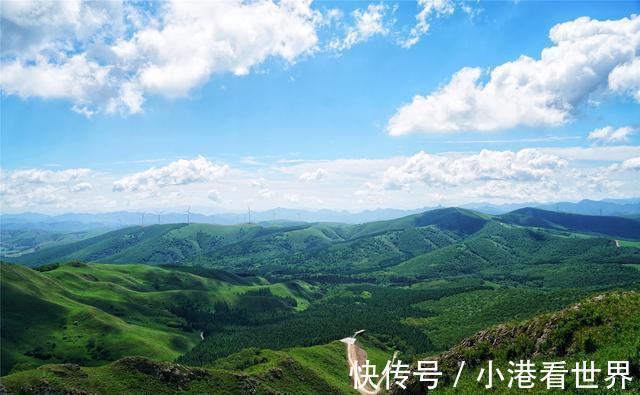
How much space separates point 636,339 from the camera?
51.7 metres

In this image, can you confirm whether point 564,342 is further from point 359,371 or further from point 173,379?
point 359,371

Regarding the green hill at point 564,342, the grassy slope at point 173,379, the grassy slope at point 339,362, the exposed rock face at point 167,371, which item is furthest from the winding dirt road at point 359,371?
the green hill at point 564,342

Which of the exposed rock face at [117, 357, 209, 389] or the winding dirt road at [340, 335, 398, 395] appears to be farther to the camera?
the winding dirt road at [340, 335, 398, 395]

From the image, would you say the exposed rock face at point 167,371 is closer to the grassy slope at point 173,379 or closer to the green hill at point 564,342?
the grassy slope at point 173,379

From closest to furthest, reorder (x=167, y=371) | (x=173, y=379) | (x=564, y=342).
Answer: (x=564, y=342)
(x=173, y=379)
(x=167, y=371)

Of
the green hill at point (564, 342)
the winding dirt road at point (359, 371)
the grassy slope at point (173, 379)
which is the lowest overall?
the winding dirt road at point (359, 371)

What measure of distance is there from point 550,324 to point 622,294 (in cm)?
1411

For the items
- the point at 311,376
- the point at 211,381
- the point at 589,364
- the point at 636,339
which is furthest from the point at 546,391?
the point at 311,376

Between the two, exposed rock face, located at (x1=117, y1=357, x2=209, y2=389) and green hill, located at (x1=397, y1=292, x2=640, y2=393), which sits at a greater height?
green hill, located at (x1=397, y1=292, x2=640, y2=393)

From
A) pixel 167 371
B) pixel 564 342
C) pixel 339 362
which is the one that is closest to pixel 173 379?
pixel 167 371

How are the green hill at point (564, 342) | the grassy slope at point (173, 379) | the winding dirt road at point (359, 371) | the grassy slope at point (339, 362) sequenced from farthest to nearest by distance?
the winding dirt road at point (359, 371) → the grassy slope at point (173, 379) → the grassy slope at point (339, 362) → the green hill at point (564, 342)

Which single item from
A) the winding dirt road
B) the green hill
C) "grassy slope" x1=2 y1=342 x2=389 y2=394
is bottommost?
the winding dirt road

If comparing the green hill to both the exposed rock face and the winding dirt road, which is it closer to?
the winding dirt road

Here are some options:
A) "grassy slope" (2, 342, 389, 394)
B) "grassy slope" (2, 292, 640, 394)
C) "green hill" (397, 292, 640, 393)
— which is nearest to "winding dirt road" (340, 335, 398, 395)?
"grassy slope" (2, 292, 640, 394)
